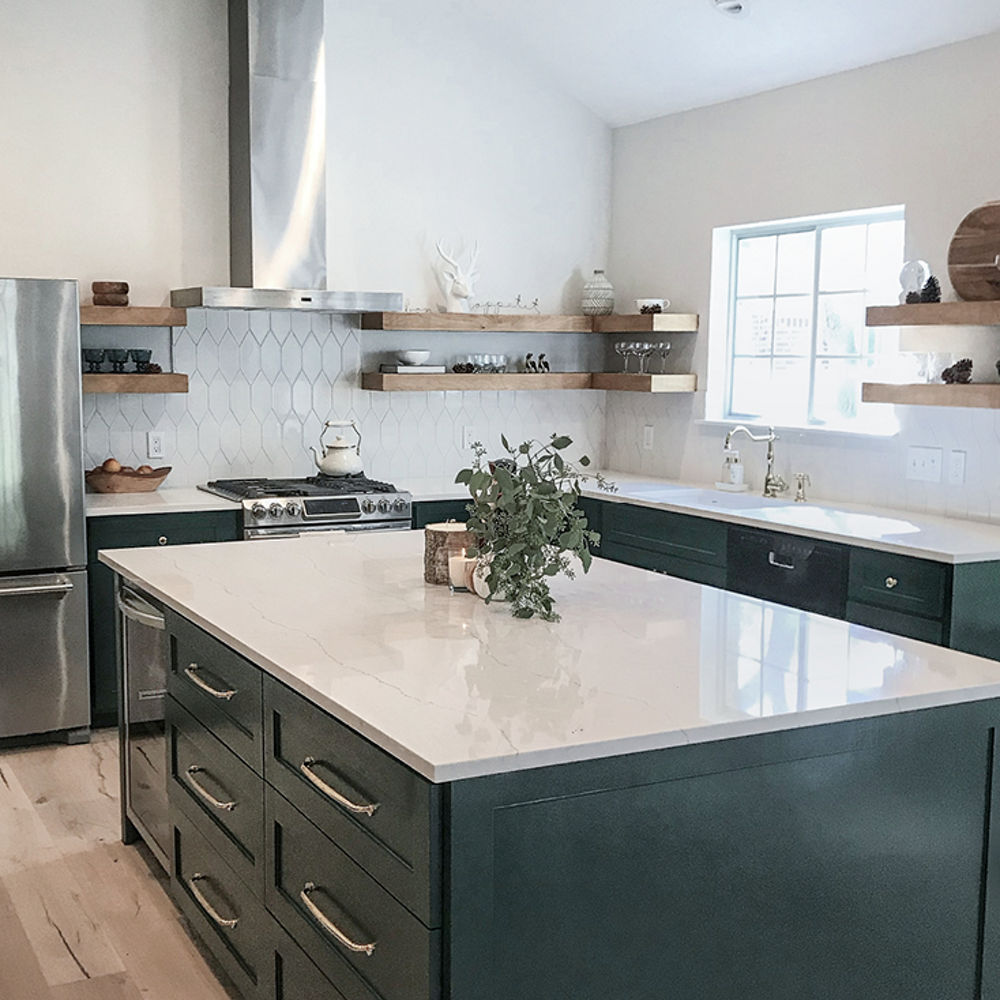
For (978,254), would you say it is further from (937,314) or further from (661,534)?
(661,534)

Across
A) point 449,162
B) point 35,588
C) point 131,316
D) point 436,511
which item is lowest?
point 35,588

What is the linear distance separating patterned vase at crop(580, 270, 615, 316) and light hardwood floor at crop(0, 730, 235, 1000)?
319cm

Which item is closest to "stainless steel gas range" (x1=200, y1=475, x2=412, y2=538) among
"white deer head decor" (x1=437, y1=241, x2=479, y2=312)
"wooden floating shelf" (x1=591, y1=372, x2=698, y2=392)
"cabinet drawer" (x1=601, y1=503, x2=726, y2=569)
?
"cabinet drawer" (x1=601, y1=503, x2=726, y2=569)

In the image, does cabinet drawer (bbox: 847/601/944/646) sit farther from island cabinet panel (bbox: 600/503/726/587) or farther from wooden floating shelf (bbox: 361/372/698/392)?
wooden floating shelf (bbox: 361/372/698/392)

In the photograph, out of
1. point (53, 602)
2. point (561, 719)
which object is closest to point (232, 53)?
point (53, 602)

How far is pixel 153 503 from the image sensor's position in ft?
17.0

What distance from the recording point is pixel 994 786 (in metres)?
2.45

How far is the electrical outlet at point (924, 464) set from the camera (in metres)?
4.81

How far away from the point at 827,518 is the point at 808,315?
1203 mm

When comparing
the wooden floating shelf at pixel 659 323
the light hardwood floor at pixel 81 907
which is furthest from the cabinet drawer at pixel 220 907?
the wooden floating shelf at pixel 659 323

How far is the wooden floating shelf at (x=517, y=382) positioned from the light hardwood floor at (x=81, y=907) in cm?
215

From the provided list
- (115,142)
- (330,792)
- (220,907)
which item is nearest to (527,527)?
(330,792)

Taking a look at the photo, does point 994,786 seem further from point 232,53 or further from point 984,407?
point 232,53

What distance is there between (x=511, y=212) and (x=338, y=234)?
3.02 feet
